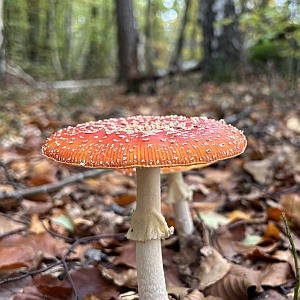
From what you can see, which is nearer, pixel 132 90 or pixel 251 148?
pixel 251 148

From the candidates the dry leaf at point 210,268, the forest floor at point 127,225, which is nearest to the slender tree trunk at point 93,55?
the forest floor at point 127,225

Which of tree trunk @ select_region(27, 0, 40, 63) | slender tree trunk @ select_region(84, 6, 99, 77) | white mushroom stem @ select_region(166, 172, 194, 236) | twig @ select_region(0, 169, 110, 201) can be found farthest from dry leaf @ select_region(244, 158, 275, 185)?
slender tree trunk @ select_region(84, 6, 99, 77)

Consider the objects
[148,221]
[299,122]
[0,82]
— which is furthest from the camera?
[0,82]

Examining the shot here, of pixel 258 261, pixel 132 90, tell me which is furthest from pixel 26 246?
pixel 132 90

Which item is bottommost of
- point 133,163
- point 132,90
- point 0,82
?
point 132,90

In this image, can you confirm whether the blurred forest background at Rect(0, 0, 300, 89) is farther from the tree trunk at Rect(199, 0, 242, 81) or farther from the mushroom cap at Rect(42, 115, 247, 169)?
the mushroom cap at Rect(42, 115, 247, 169)

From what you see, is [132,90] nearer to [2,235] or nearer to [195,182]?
[195,182]

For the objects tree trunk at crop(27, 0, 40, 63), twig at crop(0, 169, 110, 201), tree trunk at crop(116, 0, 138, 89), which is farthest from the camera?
tree trunk at crop(27, 0, 40, 63)
